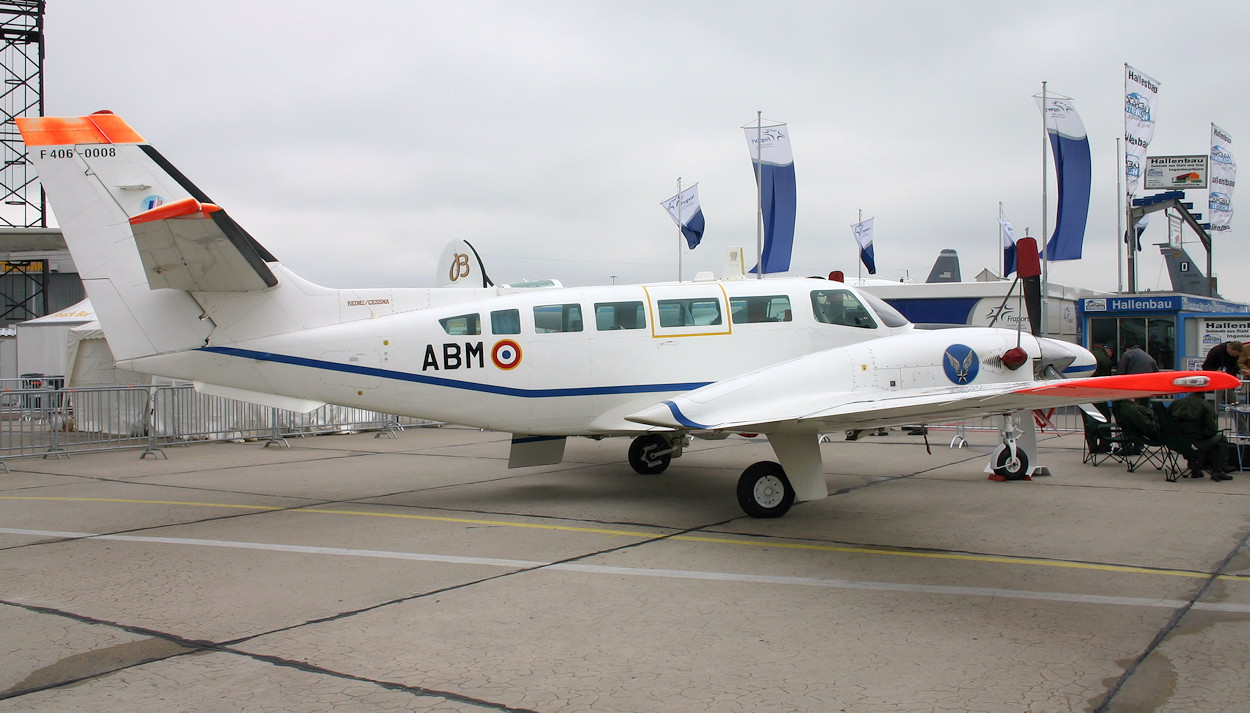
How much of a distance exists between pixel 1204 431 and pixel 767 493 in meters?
7.22

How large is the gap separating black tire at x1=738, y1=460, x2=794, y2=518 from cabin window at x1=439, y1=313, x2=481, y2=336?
12.3 feet

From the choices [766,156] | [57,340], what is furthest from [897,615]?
[57,340]

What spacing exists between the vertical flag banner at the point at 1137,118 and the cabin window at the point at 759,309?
24787mm

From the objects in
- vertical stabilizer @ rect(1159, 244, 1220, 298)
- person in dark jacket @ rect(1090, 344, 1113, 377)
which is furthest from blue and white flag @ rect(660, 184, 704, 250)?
vertical stabilizer @ rect(1159, 244, 1220, 298)

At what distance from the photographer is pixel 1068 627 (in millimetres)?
5527

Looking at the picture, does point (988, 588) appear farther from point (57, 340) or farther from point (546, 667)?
point (57, 340)

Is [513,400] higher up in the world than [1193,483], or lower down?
higher up

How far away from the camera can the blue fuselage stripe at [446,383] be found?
9.57m

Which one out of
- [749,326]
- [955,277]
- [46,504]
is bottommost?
[46,504]

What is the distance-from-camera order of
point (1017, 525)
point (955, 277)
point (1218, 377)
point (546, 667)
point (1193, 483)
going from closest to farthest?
point (546, 667)
point (1218, 377)
point (1017, 525)
point (1193, 483)
point (955, 277)

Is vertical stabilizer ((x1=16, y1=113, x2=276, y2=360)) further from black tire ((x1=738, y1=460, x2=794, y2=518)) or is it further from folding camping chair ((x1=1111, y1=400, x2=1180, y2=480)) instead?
folding camping chair ((x1=1111, y1=400, x2=1180, y2=480))

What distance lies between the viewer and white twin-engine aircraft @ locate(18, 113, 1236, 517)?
901cm

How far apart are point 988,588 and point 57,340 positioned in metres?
Answer: 29.6

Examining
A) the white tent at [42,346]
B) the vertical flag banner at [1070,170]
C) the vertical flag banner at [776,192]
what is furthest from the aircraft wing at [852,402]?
the white tent at [42,346]
